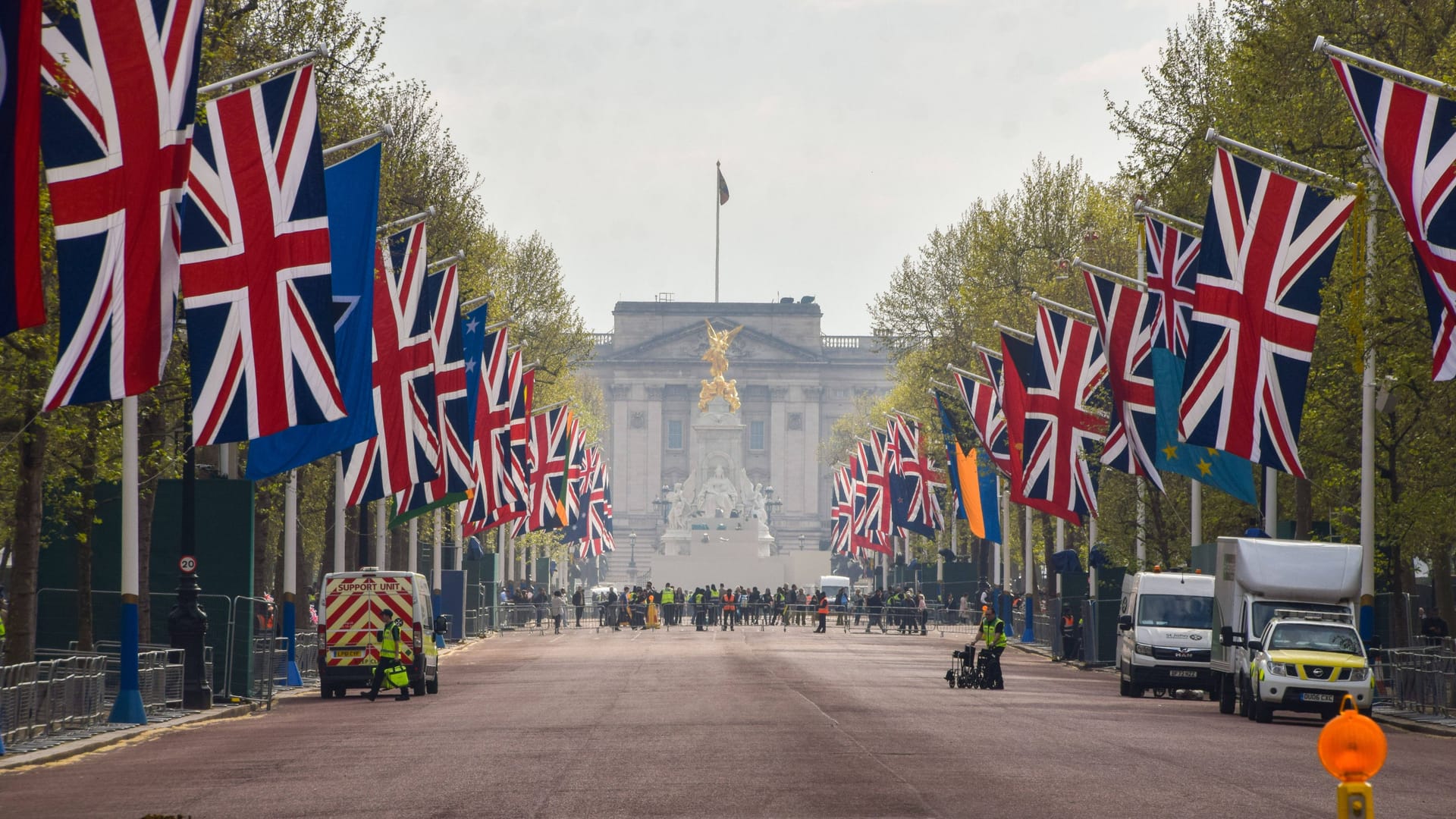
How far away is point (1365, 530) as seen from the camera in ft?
112

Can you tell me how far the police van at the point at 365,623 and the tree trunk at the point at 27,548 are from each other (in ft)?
25.9

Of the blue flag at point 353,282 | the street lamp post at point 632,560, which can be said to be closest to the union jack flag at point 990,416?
the blue flag at point 353,282

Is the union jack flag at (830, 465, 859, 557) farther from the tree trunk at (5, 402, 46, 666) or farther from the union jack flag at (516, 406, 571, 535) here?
the tree trunk at (5, 402, 46, 666)

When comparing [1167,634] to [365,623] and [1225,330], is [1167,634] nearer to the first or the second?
[1225,330]

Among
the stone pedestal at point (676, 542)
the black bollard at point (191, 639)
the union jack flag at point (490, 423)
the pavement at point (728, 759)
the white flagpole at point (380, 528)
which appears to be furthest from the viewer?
the stone pedestal at point (676, 542)

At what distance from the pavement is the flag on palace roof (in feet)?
13.7

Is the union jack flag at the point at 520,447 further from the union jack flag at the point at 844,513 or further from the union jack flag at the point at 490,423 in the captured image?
the union jack flag at the point at 844,513

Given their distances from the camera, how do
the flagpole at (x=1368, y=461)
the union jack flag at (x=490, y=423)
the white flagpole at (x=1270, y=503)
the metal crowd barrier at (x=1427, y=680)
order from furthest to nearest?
the union jack flag at (x=490, y=423)
the white flagpole at (x=1270, y=503)
the flagpole at (x=1368, y=461)
the metal crowd barrier at (x=1427, y=680)

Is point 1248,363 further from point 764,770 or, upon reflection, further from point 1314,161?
point 764,770

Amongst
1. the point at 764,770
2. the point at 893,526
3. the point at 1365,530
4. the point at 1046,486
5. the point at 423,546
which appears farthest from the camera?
the point at 893,526

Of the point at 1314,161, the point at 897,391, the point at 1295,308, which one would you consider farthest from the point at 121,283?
the point at 897,391

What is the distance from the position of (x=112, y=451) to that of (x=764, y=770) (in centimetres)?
1768

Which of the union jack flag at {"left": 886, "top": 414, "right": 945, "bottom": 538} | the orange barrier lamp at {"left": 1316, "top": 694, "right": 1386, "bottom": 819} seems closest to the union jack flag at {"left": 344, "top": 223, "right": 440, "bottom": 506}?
the orange barrier lamp at {"left": 1316, "top": 694, "right": 1386, "bottom": 819}

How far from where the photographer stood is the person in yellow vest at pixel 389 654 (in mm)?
35125
